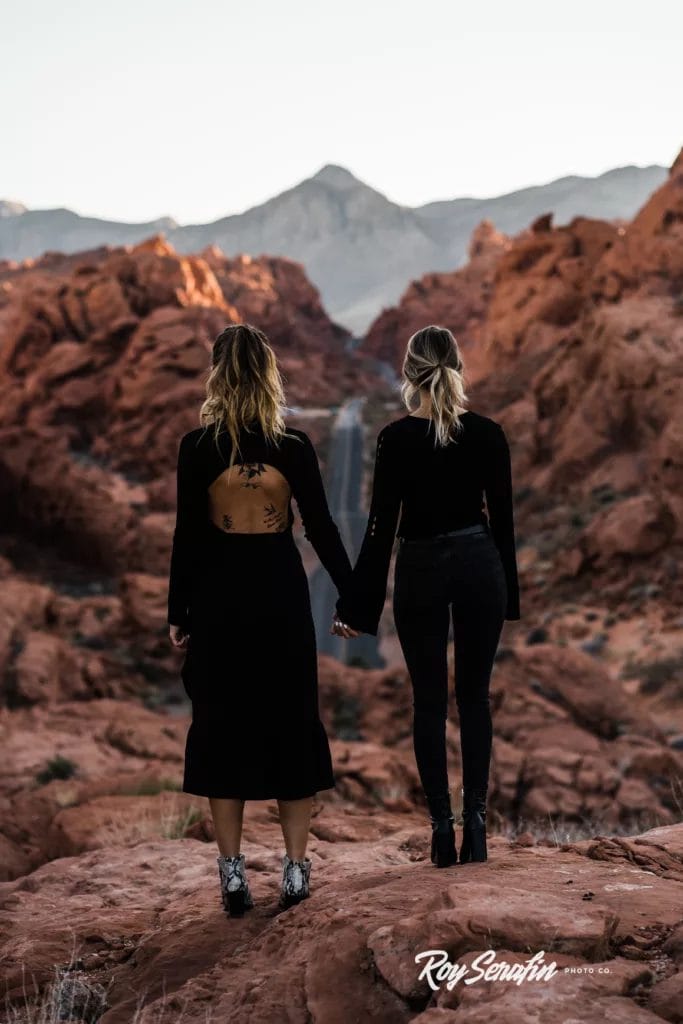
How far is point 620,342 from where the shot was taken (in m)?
29.5

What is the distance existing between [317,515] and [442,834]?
139cm

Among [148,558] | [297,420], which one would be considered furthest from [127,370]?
[148,558]

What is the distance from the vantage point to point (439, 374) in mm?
4016

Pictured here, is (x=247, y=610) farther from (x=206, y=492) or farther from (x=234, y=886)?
(x=234, y=886)

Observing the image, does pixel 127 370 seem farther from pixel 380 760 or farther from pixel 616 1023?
pixel 616 1023

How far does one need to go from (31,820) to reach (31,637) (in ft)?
30.3

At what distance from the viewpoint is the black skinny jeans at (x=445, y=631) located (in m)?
3.96

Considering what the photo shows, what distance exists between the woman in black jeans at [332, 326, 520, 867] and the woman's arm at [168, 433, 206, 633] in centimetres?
64

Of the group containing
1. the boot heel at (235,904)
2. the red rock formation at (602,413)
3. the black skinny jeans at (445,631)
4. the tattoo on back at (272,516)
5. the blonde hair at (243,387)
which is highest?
the red rock formation at (602,413)

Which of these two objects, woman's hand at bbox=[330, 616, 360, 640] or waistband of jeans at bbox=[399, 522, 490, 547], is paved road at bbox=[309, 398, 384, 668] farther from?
waistband of jeans at bbox=[399, 522, 490, 547]

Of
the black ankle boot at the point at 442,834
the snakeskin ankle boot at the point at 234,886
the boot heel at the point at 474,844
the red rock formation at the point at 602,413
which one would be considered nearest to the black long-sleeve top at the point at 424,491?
the black ankle boot at the point at 442,834

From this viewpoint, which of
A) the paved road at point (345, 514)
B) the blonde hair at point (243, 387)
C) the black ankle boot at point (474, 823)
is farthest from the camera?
the paved road at point (345, 514)

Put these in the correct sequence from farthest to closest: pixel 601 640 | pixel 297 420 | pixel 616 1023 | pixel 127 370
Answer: pixel 297 420 → pixel 127 370 → pixel 601 640 → pixel 616 1023

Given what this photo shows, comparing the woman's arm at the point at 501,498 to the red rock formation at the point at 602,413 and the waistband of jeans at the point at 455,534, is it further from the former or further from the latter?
the red rock formation at the point at 602,413
